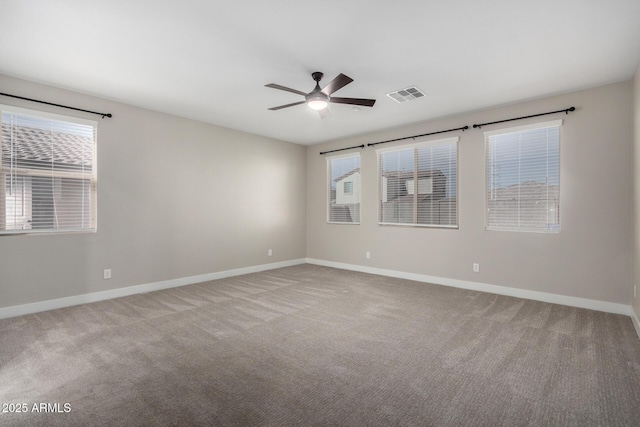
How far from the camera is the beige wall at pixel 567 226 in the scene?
3715mm

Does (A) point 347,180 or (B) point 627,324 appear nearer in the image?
(B) point 627,324

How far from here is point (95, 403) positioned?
195cm

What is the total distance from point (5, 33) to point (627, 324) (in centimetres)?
677

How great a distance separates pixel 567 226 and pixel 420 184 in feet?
7.15

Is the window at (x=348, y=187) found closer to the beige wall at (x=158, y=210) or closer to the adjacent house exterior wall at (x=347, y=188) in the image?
the adjacent house exterior wall at (x=347, y=188)

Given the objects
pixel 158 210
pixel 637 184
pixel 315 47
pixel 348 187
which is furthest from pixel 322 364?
pixel 348 187

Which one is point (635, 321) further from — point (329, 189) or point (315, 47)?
point (329, 189)

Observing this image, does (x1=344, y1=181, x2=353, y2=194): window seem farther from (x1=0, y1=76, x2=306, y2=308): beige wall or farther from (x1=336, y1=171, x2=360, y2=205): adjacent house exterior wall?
(x1=0, y1=76, x2=306, y2=308): beige wall

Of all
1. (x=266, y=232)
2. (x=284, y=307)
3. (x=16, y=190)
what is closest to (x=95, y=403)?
(x=284, y=307)

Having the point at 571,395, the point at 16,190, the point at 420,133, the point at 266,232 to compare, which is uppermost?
the point at 420,133

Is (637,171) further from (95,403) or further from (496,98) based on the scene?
(95,403)

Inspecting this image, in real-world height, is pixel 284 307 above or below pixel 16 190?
below

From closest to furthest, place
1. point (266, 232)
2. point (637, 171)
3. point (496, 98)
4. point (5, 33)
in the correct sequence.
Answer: point (5, 33), point (637, 171), point (496, 98), point (266, 232)

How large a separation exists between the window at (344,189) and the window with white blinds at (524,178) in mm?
2499
